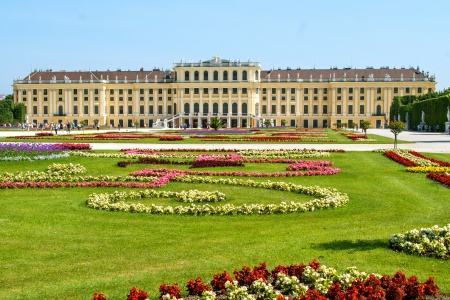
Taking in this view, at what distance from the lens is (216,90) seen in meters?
97.1

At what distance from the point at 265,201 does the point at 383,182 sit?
4.53 metres

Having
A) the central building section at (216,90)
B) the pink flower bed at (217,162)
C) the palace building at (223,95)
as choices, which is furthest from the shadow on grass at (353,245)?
the central building section at (216,90)

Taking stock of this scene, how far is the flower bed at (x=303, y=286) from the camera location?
5672mm

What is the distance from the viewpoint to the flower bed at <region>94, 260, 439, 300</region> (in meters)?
5.67

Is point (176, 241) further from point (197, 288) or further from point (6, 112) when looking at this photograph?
point (6, 112)

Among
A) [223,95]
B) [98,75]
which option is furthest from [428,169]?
[98,75]

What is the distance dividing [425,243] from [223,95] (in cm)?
8981

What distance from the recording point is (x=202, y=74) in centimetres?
9744

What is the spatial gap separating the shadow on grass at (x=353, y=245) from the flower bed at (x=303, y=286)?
5.50 ft

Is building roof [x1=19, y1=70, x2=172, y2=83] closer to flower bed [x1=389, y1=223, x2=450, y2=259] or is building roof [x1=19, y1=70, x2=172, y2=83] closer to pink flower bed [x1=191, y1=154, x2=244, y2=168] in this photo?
pink flower bed [x1=191, y1=154, x2=244, y2=168]

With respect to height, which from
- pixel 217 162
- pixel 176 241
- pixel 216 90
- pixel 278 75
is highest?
pixel 278 75

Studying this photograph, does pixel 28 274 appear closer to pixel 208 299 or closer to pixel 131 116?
pixel 208 299

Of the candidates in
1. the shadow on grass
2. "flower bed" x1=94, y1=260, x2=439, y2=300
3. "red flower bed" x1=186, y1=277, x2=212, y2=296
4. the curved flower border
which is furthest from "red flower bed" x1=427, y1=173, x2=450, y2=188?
"red flower bed" x1=186, y1=277, x2=212, y2=296

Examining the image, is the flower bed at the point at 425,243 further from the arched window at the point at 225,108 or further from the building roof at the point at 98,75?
the building roof at the point at 98,75
